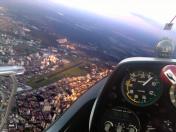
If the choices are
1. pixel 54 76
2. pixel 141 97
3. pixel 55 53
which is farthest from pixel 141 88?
pixel 55 53

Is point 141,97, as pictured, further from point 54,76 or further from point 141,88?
point 54,76

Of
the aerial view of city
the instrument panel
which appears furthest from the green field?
the instrument panel

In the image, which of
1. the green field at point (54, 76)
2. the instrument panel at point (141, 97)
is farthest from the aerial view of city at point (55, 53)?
the instrument panel at point (141, 97)

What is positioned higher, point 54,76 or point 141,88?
point 141,88

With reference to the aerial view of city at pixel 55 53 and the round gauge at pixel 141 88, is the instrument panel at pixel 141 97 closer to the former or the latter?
the round gauge at pixel 141 88

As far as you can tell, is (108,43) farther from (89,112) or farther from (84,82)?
(89,112)

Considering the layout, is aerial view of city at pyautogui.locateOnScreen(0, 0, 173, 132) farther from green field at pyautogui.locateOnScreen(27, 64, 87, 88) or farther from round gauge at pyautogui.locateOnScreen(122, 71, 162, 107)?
round gauge at pyautogui.locateOnScreen(122, 71, 162, 107)
